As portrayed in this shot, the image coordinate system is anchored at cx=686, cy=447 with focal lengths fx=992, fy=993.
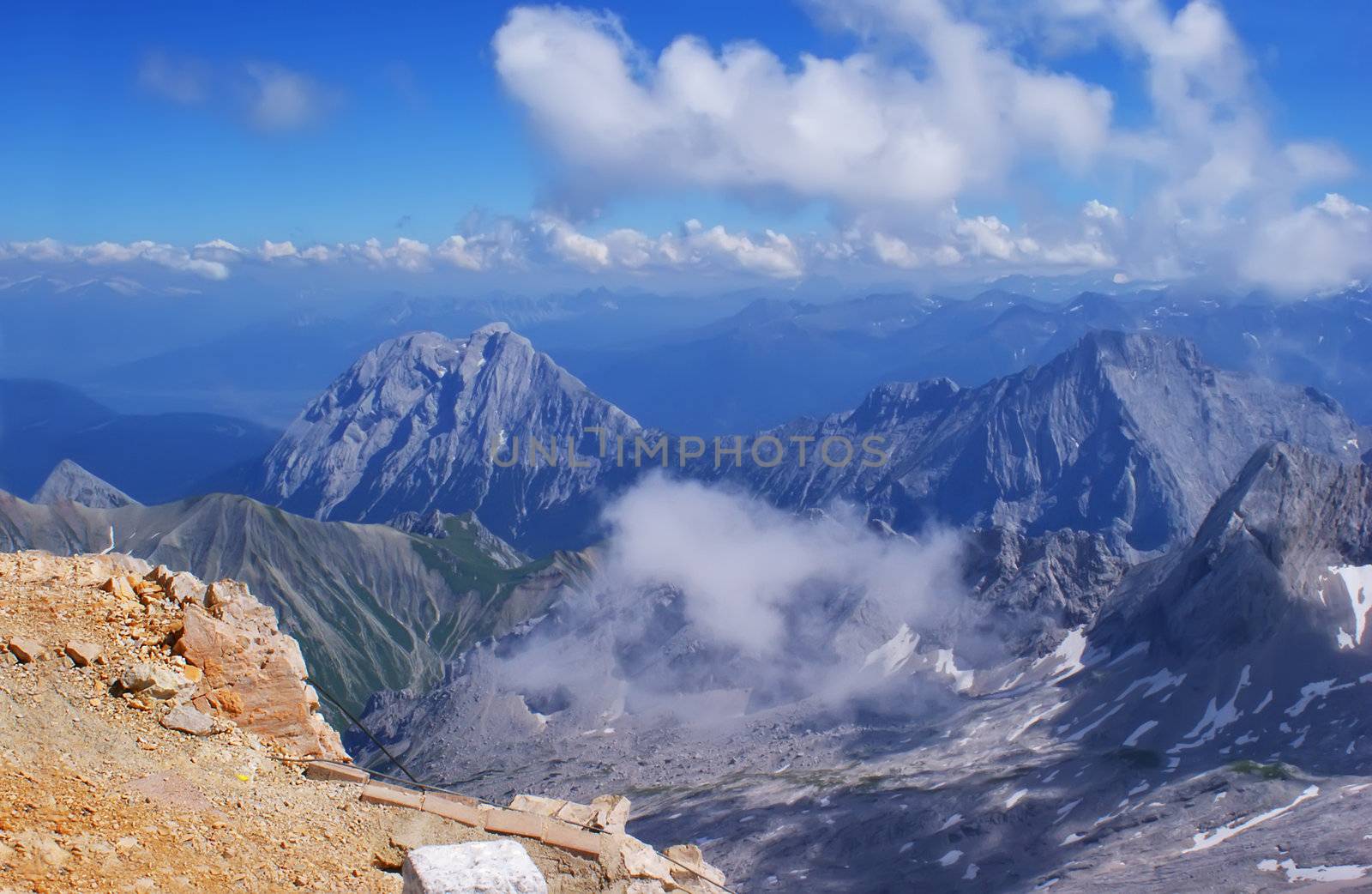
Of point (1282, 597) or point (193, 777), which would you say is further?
point (1282, 597)

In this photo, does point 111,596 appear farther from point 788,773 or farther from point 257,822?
point 788,773

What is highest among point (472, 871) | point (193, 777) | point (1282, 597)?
point (472, 871)

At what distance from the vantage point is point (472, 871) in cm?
1941

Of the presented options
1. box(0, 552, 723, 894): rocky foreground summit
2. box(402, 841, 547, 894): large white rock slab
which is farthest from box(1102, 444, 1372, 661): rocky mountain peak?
box(402, 841, 547, 894): large white rock slab

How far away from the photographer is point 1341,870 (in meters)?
100

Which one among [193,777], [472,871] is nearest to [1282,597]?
[472,871]

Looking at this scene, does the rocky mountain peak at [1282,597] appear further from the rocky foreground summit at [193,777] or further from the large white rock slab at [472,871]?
the large white rock slab at [472,871]

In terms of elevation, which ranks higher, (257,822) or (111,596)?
(111,596)

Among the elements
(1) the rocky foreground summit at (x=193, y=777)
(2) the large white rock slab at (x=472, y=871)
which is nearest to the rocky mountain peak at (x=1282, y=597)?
(1) the rocky foreground summit at (x=193, y=777)

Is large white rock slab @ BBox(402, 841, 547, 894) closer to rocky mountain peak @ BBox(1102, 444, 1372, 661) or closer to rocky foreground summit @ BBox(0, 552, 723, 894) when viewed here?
rocky foreground summit @ BBox(0, 552, 723, 894)

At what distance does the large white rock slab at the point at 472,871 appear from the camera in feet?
62.4

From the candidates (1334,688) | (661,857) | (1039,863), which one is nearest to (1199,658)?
(1334,688)

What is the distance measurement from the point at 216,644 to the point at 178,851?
7157 mm

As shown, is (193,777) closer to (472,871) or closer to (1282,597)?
(472,871)
